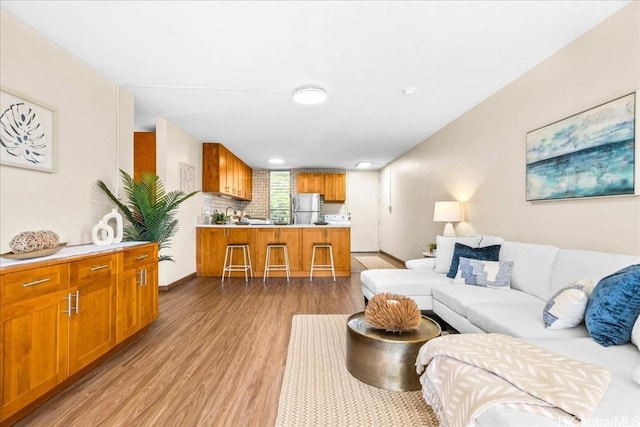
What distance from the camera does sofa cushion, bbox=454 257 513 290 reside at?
264 centimetres

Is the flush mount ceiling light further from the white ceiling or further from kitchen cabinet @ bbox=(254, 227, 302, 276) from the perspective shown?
Result: kitchen cabinet @ bbox=(254, 227, 302, 276)

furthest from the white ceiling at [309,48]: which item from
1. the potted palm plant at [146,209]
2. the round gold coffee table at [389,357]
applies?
the round gold coffee table at [389,357]

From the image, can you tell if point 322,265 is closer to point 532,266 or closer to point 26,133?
point 532,266

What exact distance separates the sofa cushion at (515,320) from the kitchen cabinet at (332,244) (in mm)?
3346

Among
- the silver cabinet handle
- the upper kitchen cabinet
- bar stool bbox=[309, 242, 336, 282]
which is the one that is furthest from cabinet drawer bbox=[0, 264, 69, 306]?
the upper kitchen cabinet

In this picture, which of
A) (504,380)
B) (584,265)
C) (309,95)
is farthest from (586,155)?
(309,95)

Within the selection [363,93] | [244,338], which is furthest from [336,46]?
[244,338]

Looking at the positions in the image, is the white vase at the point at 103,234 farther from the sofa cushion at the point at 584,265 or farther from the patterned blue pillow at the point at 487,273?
the sofa cushion at the point at 584,265

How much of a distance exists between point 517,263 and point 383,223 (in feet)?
18.5

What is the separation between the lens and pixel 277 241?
5.51m

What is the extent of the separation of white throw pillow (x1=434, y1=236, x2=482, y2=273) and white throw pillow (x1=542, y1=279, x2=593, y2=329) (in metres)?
1.47

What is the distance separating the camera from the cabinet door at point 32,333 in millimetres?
1544

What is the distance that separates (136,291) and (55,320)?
844mm

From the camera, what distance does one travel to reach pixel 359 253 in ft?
28.0
